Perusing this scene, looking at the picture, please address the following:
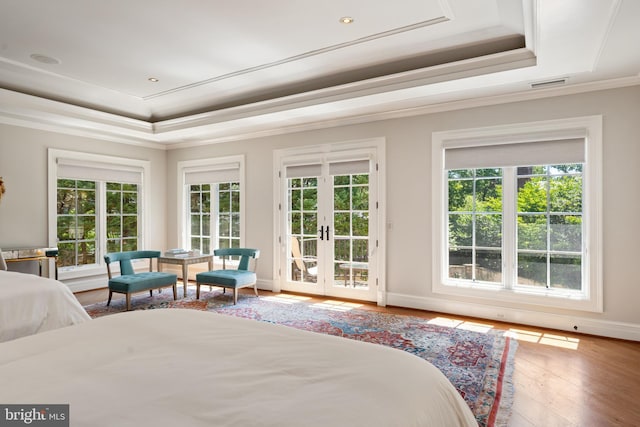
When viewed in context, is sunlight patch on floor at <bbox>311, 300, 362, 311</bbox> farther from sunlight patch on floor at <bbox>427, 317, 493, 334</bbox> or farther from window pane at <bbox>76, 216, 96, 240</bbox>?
window pane at <bbox>76, 216, 96, 240</bbox>

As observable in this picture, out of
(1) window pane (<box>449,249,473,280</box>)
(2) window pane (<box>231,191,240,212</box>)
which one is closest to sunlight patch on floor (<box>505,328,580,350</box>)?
(1) window pane (<box>449,249,473,280</box>)

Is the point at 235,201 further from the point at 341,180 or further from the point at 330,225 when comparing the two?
the point at 341,180

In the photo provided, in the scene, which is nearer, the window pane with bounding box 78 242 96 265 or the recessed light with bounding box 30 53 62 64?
the recessed light with bounding box 30 53 62 64

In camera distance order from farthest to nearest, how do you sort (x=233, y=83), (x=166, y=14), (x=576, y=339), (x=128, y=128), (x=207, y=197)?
(x=207, y=197), (x=128, y=128), (x=233, y=83), (x=576, y=339), (x=166, y=14)


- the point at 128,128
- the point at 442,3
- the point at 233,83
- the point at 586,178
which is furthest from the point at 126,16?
the point at 586,178

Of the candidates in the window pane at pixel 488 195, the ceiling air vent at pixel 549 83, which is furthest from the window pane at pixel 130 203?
the ceiling air vent at pixel 549 83

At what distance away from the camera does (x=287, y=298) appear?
5.54 meters

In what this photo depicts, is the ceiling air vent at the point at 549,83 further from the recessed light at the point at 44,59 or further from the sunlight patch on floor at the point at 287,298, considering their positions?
the recessed light at the point at 44,59

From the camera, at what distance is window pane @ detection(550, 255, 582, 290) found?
405cm

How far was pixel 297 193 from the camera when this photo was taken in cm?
593

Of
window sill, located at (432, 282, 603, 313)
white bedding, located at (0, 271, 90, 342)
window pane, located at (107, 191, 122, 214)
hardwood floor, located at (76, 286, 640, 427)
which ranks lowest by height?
hardwood floor, located at (76, 286, 640, 427)

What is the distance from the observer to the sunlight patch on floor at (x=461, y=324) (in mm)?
4043

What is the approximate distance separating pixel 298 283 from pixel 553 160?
377 cm

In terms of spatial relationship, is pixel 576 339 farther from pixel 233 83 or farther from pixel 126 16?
pixel 126 16
